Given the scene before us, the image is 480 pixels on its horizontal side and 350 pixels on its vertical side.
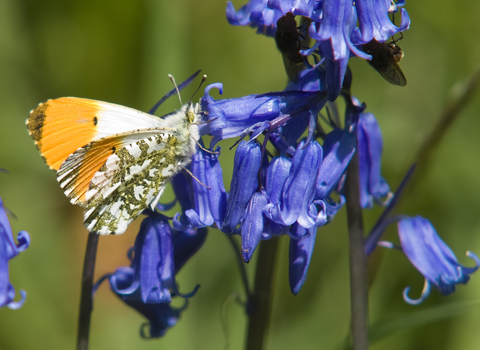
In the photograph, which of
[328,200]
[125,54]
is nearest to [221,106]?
[328,200]

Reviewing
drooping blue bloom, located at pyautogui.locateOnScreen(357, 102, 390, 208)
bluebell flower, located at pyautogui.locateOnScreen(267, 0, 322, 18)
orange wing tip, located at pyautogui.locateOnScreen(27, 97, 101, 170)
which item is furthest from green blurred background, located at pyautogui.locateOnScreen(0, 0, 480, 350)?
bluebell flower, located at pyautogui.locateOnScreen(267, 0, 322, 18)

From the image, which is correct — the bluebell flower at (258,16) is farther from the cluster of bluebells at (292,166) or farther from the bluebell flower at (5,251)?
the bluebell flower at (5,251)

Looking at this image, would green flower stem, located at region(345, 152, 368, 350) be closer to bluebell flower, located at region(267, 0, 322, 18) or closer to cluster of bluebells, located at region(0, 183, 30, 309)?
bluebell flower, located at region(267, 0, 322, 18)

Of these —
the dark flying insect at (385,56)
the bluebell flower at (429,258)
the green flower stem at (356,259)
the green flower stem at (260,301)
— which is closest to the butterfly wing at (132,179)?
the green flower stem at (260,301)

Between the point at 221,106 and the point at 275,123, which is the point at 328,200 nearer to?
the point at 275,123

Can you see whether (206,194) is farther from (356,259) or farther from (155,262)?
(356,259)

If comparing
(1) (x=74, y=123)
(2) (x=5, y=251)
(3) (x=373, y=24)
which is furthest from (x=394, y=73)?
(2) (x=5, y=251)
